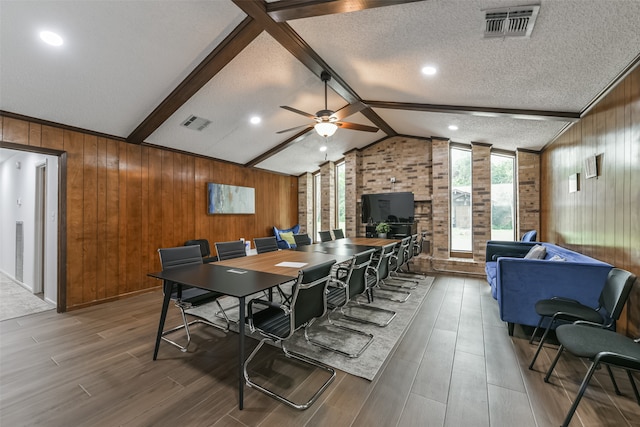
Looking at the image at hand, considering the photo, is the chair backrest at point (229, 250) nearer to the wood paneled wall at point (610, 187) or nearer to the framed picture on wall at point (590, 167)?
the wood paneled wall at point (610, 187)

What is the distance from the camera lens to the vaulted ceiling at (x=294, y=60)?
2.18 m

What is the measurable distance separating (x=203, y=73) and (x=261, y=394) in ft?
10.8

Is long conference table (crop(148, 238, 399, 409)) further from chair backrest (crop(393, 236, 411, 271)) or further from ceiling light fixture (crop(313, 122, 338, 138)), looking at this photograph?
ceiling light fixture (crop(313, 122, 338, 138))

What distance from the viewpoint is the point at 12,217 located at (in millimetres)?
5207

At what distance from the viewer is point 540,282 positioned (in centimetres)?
265

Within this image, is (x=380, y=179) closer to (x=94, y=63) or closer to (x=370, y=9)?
(x=370, y=9)

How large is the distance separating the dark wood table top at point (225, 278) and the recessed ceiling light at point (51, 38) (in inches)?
90.4

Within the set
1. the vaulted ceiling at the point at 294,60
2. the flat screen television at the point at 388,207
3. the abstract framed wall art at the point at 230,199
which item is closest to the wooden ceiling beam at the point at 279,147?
the abstract framed wall art at the point at 230,199

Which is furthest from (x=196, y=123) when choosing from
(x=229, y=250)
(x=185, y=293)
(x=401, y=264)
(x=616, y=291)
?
(x=616, y=291)

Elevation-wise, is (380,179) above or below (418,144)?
below

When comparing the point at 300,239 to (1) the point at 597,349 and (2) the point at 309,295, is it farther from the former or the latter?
(1) the point at 597,349

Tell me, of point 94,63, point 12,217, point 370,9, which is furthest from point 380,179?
point 12,217

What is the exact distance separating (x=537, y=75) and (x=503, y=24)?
3.17ft

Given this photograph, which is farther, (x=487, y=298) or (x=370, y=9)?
(x=487, y=298)
